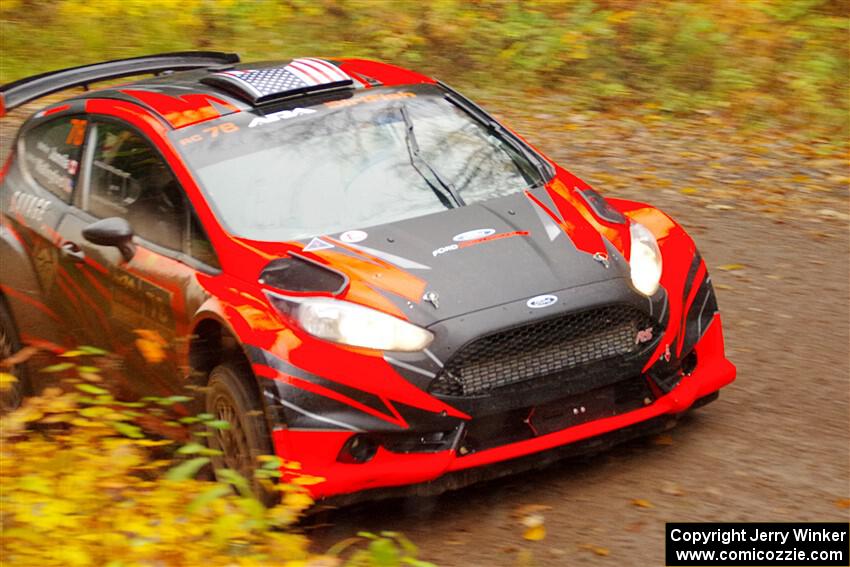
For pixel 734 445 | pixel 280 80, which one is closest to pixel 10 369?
pixel 280 80

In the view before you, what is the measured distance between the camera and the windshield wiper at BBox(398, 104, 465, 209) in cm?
596

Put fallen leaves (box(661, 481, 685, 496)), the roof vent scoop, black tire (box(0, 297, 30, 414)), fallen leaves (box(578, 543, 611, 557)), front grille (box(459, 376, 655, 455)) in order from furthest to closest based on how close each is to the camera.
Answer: black tire (box(0, 297, 30, 414)), the roof vent scoop, fallen leaves (box(661, 481, 685, 496)), front grille (box(459, 376, 655, 455)), fallen leaves (box(578, 543, 611, 557))

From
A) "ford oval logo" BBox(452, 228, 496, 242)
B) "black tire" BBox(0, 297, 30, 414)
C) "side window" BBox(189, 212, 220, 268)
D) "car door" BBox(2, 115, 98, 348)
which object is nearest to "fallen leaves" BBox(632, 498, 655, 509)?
"ford oval logo" BBox(452, 228, 496, 242)

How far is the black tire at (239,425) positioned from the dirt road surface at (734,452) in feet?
1.33

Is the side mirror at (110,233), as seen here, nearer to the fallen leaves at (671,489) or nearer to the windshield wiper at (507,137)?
the windshield wiper at (507,137)

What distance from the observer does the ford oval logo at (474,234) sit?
5.53 metres

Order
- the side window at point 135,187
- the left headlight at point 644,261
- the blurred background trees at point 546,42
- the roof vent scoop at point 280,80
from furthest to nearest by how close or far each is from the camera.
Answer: the blurred background trees at point 546,42, the roof vent scoop at point 280,80, the side window at point 135,187, the left headlight at point 644,261

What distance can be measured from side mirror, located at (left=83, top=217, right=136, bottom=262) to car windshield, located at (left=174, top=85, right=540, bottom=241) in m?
0.41

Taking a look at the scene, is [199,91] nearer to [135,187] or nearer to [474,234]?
[135,187]

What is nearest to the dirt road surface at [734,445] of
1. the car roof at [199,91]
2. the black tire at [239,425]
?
the black tire at [239,425]

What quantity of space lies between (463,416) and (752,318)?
3.00 meters

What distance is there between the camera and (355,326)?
5.05m

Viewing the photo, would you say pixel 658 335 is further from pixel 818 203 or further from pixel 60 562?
pixel 818 203

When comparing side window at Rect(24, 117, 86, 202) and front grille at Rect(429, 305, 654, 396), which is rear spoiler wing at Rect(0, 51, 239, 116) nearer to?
side window at Rect(24, 117, 86, 202)
